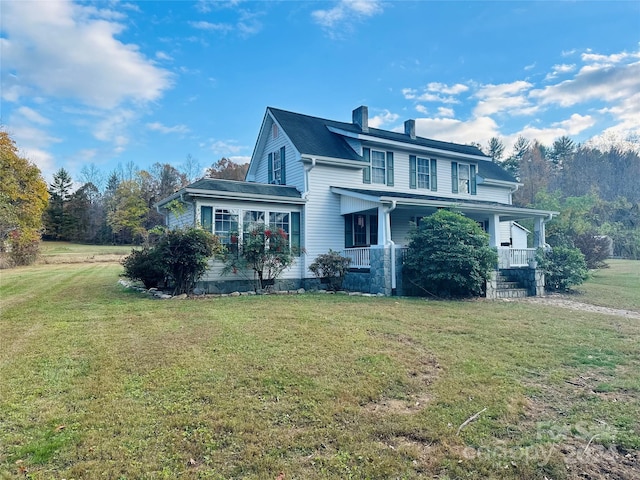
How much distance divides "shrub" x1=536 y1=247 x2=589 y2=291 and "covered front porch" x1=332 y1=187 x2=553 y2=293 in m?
0.46

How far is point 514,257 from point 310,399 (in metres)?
12.2

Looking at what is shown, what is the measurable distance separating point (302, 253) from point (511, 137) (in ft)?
172

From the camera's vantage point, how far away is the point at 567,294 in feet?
41.7

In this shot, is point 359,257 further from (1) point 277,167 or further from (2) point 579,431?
(2) point 579,431

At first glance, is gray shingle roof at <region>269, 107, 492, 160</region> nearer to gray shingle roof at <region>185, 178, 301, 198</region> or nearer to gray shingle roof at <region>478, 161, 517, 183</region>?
gray shingle roof at <region>185, 178, 301, 198</region>

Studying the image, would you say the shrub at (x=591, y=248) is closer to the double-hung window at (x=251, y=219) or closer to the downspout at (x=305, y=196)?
the downspout at (x=305, y=196)

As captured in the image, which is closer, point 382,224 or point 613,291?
point 382,224

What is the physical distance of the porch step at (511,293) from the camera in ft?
40.4

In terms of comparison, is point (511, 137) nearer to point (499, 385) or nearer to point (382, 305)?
point (382, 305)

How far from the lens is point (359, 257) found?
13188 mm

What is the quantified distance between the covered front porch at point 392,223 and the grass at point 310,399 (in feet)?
17.2

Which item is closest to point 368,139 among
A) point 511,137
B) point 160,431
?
point 160,431

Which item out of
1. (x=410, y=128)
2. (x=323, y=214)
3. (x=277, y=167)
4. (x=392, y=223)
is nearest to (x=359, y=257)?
(x=323, y=214)

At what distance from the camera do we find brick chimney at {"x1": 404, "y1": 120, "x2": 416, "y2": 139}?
18.6 m
